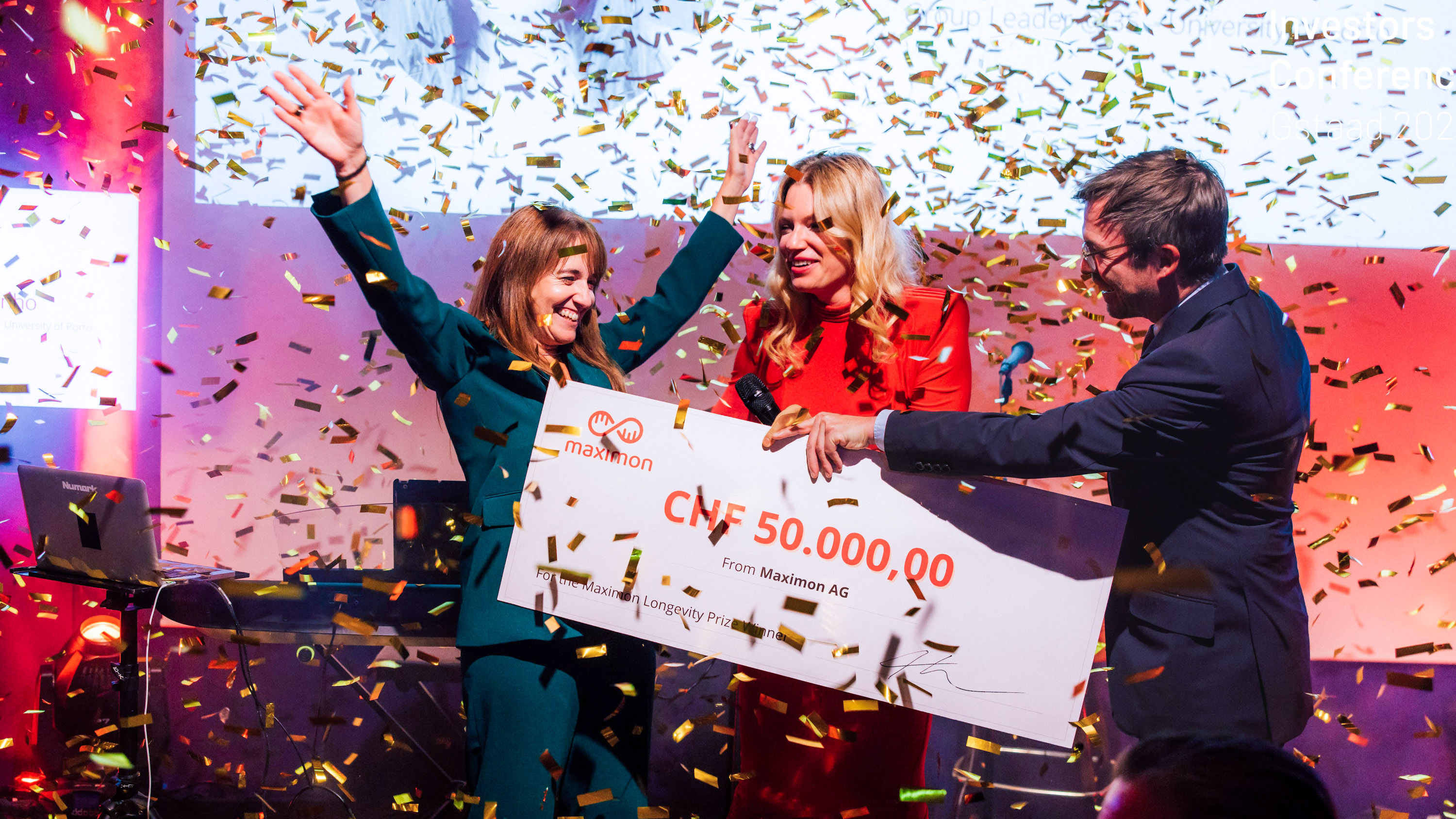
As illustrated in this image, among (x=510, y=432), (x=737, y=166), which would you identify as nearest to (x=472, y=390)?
(x=510, y=432)

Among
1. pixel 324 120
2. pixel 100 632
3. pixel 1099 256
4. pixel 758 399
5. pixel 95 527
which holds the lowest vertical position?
pixel 100 632

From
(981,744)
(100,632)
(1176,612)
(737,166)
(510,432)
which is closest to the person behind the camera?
(1176,612)

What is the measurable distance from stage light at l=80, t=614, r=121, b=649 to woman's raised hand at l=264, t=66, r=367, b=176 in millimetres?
2887

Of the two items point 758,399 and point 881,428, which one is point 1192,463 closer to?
point 881,428

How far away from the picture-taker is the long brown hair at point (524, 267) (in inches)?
73.9

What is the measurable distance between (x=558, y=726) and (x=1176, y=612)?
48.9 inches

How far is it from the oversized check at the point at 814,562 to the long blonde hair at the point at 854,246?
321 millimetres

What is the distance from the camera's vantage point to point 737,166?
2193 mm

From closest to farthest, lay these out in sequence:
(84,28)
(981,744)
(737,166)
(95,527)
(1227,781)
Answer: (1227,781) → (981,744) → (737,166) → (95,527) → (84,28)

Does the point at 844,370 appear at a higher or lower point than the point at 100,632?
higher

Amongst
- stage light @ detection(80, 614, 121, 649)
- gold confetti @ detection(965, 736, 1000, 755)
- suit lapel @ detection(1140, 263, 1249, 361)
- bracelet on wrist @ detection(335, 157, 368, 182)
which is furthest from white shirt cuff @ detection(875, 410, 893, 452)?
stage light @ detection(80, 614, 121, 649)

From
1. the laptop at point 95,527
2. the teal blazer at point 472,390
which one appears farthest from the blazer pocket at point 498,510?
the laptop at point 95,527

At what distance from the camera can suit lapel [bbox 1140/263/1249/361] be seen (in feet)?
5.17

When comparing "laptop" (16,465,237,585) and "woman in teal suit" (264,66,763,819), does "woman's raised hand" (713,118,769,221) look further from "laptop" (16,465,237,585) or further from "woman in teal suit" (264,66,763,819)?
"laptop" (16,465,237,585)
